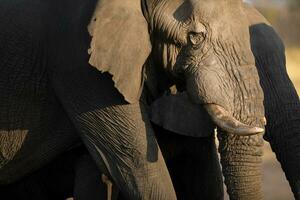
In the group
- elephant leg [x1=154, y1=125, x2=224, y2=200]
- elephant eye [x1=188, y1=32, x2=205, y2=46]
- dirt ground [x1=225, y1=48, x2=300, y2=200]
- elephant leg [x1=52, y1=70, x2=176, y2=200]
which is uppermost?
elephant eye [x1=188, y1=32, x2=205, y2=46]

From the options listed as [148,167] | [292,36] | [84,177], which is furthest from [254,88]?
[292,36]

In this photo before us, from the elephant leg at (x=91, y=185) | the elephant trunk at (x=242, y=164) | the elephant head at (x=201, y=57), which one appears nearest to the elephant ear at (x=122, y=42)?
the elephant head at (x=201, y=57)

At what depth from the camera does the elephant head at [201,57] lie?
5652mm

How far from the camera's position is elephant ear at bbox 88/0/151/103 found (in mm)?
5770

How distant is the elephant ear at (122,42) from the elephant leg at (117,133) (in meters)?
0.11

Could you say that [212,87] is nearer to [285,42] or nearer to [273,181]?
[273,181]

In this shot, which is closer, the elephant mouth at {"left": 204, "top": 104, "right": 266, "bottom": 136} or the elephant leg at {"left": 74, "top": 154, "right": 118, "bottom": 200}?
the elephant mouth at {"left": 204, "top": 104, "right": 266, "bottom": 136}

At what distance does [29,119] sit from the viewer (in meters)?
6.37

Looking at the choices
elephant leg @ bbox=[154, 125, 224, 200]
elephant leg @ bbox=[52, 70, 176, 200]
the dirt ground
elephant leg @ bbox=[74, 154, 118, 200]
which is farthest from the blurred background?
elephant leg @ bbox=[52, 70, 176, 200]

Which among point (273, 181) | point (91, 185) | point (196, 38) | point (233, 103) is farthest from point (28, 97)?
point (273, 181)

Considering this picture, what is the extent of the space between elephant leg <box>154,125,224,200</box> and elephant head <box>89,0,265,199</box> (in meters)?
0.81

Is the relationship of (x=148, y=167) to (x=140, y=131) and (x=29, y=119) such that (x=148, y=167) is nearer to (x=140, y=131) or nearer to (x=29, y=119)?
(x=140, y=131)

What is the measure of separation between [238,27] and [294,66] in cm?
1853

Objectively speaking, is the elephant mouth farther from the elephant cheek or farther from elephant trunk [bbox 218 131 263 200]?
elephant trunk [bbox 218 131 263 200]
